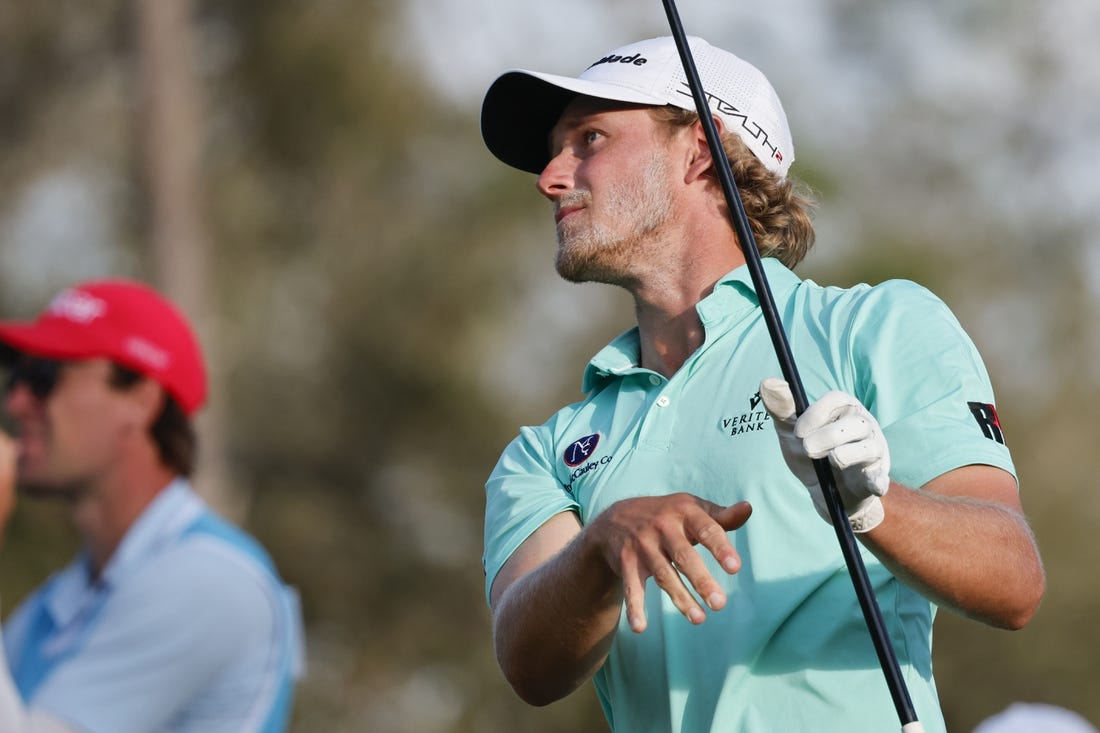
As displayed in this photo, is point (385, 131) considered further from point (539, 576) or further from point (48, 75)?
point (539, 576)

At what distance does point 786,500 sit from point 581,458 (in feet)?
1.83

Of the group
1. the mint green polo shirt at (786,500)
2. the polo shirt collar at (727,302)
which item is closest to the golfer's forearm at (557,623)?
the mint green polo shirt at (786,500)

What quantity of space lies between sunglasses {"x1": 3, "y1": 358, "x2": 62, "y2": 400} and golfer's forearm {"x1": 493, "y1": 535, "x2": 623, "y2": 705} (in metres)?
2.10

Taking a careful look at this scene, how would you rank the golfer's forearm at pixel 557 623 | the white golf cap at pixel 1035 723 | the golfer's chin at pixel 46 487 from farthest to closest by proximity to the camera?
the golfer's chin at pixel 46 487, the white golf cap at pixel 1035 723, the golfer's forearm at pixel 557 623

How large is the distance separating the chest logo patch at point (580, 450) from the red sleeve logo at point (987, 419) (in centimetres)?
82

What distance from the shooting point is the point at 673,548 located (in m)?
2.61

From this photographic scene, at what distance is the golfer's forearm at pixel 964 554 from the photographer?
2.67 m

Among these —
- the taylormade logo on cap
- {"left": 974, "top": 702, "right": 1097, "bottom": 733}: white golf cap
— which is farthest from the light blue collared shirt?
{"left": 974, "top": 702, "right": 1097, "bottom": 733}: white golf cap

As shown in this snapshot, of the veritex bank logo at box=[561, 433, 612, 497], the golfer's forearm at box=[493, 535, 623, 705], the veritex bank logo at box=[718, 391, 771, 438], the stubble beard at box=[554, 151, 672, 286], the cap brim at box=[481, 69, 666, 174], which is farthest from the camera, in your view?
the cap brim at box=[481, 69, 666, 174]

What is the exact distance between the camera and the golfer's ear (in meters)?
3.87

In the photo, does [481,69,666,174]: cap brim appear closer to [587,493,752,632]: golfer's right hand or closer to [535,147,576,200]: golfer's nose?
[535,147,576,200]: golfer's nose

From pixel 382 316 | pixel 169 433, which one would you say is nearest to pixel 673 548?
pixel 169 433

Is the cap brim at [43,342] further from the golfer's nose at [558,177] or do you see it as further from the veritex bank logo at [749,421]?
the veritex bank logo at [749,421]

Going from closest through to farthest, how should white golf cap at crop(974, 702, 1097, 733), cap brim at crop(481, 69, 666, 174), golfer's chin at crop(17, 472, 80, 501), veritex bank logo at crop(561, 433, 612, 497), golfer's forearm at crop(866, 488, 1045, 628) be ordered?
1. golfer's forearm at crop(866, 488, 1045, 628)
2. veritex bank logo at crop(561, 433, 612, 497)
3. cap brim at crop(481, 69, 666, 174)
4. white golf cap at crop(974, 702, 1097, 733)
5. golfer's chin at crop(17, 472, 80, 501)
